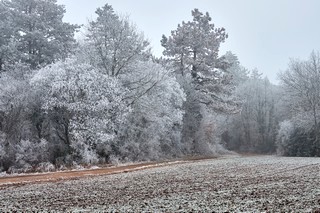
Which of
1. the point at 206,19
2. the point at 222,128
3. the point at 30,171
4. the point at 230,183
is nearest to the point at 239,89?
the point at 222,128

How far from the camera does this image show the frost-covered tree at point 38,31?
35.8m

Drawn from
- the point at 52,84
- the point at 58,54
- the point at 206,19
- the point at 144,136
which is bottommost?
the point at 144,136

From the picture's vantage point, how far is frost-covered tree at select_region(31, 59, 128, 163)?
29109 millimetres

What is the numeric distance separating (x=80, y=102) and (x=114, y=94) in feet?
14.5

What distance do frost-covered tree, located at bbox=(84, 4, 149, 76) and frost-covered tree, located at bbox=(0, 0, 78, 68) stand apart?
2907mm

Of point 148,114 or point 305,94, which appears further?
point 305,94

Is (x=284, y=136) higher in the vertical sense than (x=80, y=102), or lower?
lower

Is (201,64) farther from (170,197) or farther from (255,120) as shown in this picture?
(170,197)

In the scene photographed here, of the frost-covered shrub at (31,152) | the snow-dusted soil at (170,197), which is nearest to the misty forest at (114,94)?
the frost-covered shrub at (31,152)

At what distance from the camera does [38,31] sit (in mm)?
35562

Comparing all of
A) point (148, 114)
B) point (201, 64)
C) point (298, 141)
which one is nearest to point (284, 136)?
point (298, 141)

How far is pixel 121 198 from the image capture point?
44.2 ft

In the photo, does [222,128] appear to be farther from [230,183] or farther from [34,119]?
[230,183]

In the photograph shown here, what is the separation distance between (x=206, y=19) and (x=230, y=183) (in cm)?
3898
